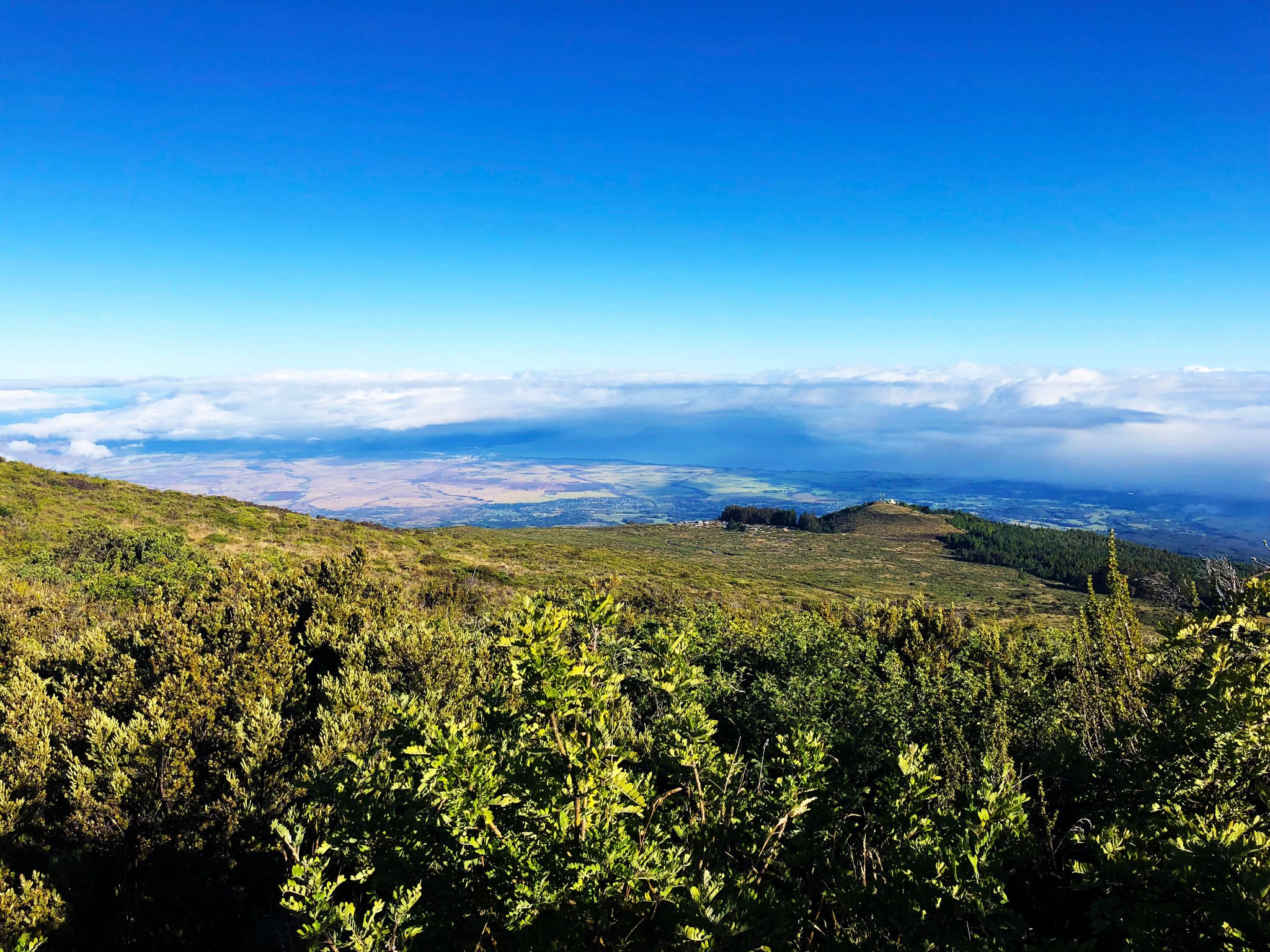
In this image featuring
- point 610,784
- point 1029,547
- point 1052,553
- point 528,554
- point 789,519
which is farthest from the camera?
point 789,519

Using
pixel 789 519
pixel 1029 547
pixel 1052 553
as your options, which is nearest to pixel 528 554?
pixel 789 519

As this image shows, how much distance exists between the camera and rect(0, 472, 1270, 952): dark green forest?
3.90 m

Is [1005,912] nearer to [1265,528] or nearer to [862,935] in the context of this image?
[862,935]

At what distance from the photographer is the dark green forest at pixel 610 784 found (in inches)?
154

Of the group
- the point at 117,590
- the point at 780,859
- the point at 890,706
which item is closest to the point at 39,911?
the point at 780,859

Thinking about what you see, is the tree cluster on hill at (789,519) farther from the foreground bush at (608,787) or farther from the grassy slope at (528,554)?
the foreground bush at (608,787)

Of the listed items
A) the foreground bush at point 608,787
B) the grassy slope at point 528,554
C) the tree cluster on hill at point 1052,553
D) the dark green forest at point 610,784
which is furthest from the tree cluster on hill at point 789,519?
the foreground bush at point 608,787

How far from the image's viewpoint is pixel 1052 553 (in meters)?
66.4

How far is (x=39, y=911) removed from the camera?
A: 6219 millimetres

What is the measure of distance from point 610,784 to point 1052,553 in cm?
8028

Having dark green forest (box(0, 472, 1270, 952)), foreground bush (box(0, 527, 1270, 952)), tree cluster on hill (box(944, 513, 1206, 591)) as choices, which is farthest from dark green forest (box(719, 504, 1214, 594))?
foreground bush (box(0, 527, 1270, 952))

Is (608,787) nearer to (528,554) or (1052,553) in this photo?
(528,554)

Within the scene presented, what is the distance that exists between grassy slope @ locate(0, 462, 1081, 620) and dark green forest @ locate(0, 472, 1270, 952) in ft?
48.9

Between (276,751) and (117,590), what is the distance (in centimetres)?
1577
